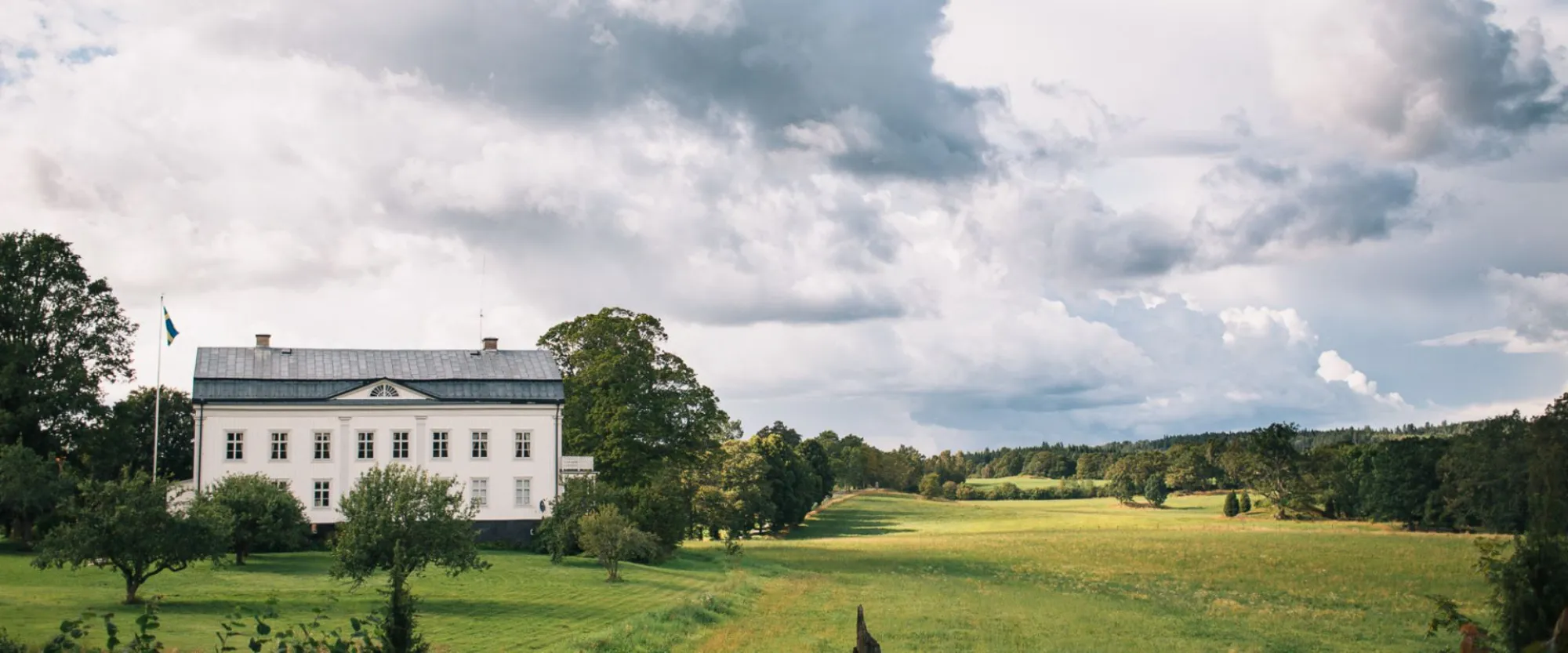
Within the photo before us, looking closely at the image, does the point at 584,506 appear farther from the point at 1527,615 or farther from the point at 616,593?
the point at 1527,615

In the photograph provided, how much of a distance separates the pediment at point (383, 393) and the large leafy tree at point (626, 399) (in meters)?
8.52

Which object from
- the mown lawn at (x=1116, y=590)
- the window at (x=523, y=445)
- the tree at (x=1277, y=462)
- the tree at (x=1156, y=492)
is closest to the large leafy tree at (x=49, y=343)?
the window at (x=523, y=445)

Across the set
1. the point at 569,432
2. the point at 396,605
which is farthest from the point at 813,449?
the point at 396,605

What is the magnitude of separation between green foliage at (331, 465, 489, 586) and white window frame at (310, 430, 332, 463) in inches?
785

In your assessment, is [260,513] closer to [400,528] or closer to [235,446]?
[235,446]

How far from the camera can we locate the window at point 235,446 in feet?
187

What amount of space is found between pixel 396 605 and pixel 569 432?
52.8 metres

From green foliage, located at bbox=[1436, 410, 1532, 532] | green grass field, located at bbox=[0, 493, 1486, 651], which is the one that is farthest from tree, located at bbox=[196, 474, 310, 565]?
green foliage, located at bbox=[1436, 410, 1532, 532]

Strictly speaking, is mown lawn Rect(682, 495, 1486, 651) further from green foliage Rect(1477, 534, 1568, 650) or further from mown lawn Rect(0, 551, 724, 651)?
green foliage Rect(1477, 534, 1568, 650)

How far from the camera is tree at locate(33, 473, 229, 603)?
105ft

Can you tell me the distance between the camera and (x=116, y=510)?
105ft

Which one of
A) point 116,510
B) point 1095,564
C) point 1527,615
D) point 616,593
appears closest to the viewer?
point 1527,615

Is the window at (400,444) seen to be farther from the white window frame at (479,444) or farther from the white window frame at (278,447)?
the white window frame at (278,447)

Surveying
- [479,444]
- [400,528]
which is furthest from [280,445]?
[400,528]
